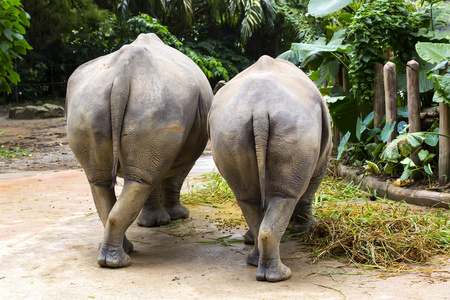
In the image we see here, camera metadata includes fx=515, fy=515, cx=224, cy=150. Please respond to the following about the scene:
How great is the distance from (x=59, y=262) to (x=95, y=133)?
100 centimetres

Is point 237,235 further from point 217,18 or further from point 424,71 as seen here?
point 217,18

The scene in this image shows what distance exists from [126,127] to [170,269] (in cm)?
102

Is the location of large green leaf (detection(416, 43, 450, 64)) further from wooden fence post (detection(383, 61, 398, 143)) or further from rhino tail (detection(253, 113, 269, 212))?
rhino tail (detection(253, 113, 269, 212))

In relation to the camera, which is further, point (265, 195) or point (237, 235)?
point (237, 235)

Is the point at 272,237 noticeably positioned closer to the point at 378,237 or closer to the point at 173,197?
the point at 378,237

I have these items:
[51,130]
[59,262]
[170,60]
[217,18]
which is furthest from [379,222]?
[217,18]

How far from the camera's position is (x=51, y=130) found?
47.9 feet

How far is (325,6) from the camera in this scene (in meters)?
8.37

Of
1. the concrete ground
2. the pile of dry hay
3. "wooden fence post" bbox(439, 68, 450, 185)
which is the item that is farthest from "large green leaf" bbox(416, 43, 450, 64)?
the concrete ground

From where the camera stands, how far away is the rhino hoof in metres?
3.55

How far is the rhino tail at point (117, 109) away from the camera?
11.3 ft

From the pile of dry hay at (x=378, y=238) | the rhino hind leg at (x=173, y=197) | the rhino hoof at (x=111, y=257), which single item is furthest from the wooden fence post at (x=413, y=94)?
the rhino hoof at (x=111, y=257)

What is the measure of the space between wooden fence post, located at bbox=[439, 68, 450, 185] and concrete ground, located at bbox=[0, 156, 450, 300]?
2.23m

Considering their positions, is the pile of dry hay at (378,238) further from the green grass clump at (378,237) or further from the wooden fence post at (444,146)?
the wooden fence post at (444,146)
